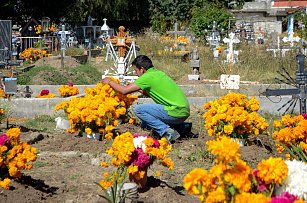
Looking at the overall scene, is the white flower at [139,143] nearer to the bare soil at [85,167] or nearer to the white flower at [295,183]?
the bare soil at [85,167]

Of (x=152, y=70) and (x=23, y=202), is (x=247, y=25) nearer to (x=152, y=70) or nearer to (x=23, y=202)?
(x=152, y=70)

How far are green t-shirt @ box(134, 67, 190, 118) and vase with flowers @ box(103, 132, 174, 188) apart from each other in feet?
8.14

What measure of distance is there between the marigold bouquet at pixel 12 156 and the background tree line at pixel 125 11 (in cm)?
2629

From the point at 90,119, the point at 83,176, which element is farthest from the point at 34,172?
the point at 90,119

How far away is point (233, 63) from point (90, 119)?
33.3 ft

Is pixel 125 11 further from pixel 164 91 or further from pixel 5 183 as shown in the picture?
pixel 5 183

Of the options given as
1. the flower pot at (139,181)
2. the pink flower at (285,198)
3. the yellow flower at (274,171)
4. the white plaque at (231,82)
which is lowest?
the flower pot at (139,181)

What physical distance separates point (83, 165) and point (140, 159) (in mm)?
1779

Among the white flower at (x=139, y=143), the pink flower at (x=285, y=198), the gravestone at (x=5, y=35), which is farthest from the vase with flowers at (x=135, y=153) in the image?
the gravestone at (x=5, y=35)

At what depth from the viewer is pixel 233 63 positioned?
17047 mm

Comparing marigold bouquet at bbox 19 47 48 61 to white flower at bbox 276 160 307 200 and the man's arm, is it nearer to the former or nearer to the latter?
the man's arm

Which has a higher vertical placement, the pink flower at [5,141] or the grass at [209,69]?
the pink flower at [5,141]

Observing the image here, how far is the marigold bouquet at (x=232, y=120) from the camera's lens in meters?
7.26

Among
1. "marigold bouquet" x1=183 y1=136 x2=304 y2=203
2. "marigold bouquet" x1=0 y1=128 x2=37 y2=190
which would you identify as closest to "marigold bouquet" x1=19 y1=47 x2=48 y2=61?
"marigold bouquet" x1=0 y1=128 x2=37 y2=190
